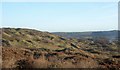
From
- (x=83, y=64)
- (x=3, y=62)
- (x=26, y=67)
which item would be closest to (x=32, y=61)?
(x=26, y=67)

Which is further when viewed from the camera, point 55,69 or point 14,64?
point 14,64

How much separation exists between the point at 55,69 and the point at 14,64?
233cm

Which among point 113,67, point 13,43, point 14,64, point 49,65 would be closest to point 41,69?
point 49,65

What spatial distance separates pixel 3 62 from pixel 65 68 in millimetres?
3118

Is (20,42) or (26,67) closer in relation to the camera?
(26,67)

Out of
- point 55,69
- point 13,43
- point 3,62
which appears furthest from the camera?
point 13,43

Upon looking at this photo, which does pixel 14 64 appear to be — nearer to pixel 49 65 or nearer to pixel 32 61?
pixel 32 61

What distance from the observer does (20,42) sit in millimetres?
60125

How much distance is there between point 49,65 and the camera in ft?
42.6

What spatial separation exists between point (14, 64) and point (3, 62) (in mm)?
560

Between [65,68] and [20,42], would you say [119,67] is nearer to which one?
[65,68]

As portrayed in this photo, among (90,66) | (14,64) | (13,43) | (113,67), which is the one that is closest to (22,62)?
(14,64)

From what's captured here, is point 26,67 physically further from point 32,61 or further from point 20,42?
point 20,42

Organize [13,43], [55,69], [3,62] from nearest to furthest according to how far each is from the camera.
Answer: [55,69]
[3,62]
[13,43]
